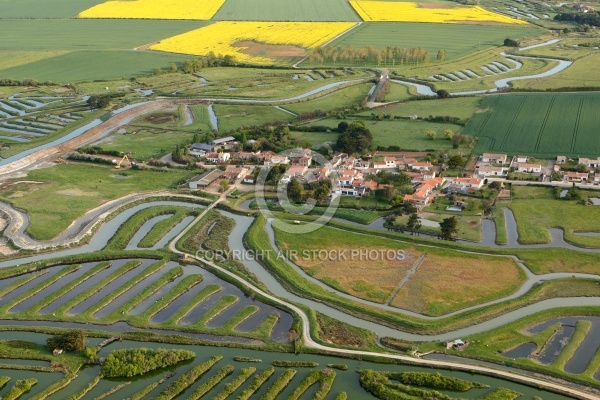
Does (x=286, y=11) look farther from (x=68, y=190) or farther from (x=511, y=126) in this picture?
(x=68, y=190)

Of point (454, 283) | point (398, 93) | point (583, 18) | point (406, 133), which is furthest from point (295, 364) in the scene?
point (583, 18)

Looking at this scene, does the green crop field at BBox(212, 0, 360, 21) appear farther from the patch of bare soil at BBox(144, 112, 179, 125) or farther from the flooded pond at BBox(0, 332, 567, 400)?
the flooded pond at BBox(0, 332, 567, 400)

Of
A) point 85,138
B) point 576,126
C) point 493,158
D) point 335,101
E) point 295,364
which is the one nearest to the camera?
point 295,364

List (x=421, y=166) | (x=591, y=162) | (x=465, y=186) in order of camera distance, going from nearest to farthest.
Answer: (x=465, y=186) < (x=591, y=162) < (x=421, y=166)

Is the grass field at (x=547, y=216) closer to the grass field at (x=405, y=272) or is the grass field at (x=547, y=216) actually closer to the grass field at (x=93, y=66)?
the grass field at (x=405, y=272)

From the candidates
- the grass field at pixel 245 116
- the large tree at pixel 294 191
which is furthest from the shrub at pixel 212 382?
the grass field at pixel 245 116

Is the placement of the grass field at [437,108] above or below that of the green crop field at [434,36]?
below
